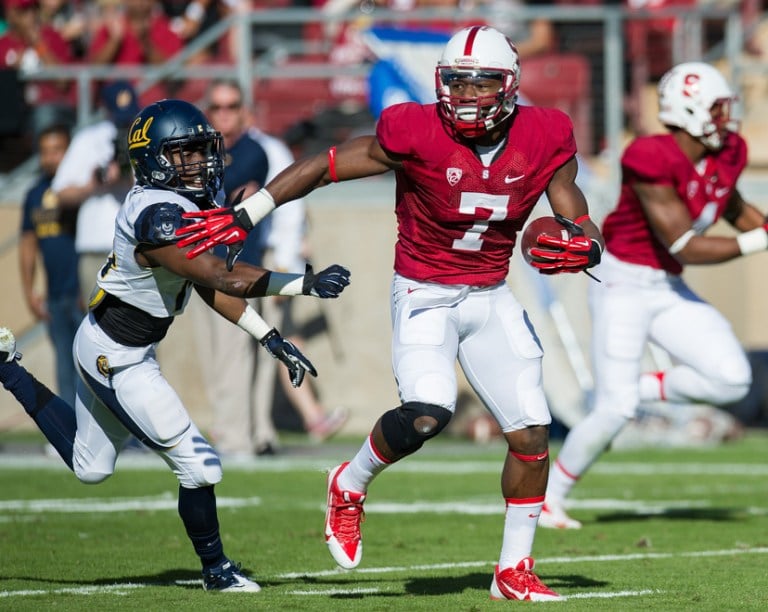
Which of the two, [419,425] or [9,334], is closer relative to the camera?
[419,425]

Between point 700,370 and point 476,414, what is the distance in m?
5.00

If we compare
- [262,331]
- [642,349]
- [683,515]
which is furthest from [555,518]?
[262,331]

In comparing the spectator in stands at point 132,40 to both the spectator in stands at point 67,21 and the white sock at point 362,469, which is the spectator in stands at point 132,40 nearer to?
the spectator in stands at point 67,21

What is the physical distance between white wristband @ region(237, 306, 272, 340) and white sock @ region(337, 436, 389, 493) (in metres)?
0.56

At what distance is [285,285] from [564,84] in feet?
26.8

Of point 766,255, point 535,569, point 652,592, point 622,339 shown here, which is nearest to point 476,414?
point 766,255

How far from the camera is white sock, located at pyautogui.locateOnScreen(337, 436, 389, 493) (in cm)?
551

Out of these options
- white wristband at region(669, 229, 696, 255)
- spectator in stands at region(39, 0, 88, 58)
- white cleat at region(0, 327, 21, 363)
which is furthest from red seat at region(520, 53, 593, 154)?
white cleat at region(0, 327, 21, 363)

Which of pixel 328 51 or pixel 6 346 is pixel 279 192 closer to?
pixel 6 346

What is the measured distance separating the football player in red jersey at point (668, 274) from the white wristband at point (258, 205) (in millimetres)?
2644

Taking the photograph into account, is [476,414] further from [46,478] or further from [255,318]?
[255,318]

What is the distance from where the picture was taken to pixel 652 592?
17.8 ft

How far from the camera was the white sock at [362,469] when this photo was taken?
551 centimetres

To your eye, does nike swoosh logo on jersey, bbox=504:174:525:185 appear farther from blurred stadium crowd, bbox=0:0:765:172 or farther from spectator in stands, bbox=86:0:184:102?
spectator in stands, bbox=86:0:184:102
